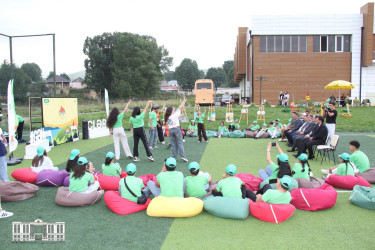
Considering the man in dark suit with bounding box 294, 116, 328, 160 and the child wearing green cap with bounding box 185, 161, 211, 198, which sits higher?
the man in dark suit with bounding box 294, 116, 328, 160

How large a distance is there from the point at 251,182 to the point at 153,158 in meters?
4.54

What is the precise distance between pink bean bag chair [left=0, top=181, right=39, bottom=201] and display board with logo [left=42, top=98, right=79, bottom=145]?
7.60 meters

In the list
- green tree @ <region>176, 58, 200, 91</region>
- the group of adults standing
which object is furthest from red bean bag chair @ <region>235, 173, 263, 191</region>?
green tree @ <region>176, 58, 200, 91</region>

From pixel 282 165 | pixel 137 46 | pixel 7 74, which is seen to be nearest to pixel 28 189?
pixel 282 165

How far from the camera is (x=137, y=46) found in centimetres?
5134

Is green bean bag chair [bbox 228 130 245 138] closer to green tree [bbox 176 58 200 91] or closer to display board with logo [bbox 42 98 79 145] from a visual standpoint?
display board with logo [bbox 42 98 79 145]

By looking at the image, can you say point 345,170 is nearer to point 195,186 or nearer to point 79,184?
point 195,186

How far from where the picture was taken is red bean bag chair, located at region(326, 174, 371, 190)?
6.53 metres

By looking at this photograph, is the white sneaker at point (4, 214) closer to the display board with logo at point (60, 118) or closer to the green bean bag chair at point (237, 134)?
the display board with logo at point (60, 118)

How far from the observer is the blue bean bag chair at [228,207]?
16.8 feet

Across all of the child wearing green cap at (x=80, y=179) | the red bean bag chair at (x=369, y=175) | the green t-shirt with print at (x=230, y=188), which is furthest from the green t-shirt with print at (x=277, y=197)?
the child wearing green cap at (x=80, y=179)

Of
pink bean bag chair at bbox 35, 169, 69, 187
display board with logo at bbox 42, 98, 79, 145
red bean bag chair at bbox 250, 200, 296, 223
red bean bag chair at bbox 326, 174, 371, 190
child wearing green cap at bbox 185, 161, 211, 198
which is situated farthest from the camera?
display board with logo at bbox 42, 98, 79, 145

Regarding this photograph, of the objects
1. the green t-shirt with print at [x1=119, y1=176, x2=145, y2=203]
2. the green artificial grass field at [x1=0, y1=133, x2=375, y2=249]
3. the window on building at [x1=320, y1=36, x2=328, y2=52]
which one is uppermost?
the window on building at [x1=320, y1=36, x2=328, y2=52]

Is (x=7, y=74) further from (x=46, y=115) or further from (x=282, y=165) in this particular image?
(x=282, y=165)
